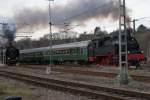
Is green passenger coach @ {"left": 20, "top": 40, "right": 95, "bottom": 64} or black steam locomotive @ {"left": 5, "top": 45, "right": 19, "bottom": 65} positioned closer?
green passenger coach @ {"left": 20, "top": 40, "right": 95, "bottom": 64}

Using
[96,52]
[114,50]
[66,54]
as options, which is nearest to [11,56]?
[66,54]

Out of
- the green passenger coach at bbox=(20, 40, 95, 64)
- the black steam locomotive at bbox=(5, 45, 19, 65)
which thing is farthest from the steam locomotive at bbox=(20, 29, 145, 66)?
the black steam locomotive at bbox=(5, 45, 19, 65)

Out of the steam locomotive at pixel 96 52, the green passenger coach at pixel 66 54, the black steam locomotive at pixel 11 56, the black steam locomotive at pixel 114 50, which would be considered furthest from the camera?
the black steam locomotive at pixel 11 56

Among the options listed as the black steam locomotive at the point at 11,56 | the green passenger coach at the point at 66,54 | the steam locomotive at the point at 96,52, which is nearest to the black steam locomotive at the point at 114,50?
the steam locomotive at the point at 96,52

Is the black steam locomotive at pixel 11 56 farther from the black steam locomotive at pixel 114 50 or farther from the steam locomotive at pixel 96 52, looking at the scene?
the black steam locomotive at pixel 114 50

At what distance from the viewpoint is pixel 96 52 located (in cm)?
3834

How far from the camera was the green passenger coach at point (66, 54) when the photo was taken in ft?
133

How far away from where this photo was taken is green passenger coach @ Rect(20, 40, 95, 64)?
4041cm

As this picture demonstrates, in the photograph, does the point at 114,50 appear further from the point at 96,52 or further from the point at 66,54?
the point at 66,54

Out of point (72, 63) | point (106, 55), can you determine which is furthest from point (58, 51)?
point (106, 55)

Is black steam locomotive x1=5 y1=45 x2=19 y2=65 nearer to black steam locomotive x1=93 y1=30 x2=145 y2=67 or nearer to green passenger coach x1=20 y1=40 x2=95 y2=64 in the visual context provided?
green passenger coach x1=20 y1=40 x2=95 y2=64

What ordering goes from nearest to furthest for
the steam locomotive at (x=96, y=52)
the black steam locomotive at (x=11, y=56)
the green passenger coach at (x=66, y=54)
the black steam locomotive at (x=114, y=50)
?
the black steam locomotive at (x=114, y=50) → the steam locomotive at (x=96, y=52) → the green passenger coach at (x=66, y=54) → the black steam locomotive at (x=11, y=56)

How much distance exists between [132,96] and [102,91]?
2.20 meters

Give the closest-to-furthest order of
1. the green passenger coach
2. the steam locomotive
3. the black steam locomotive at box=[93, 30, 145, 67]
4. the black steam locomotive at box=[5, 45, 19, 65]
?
the black steam locomotive at box=[93, 30, 145, 67] → the steam locomotive → the green passenger coach → the black steam locomotive at box=[5, 45, 19, 65]
